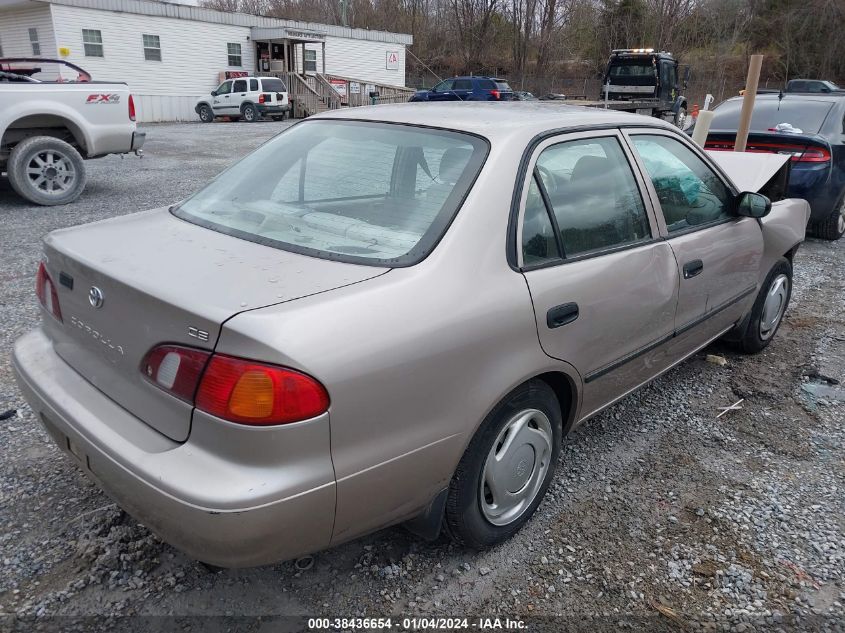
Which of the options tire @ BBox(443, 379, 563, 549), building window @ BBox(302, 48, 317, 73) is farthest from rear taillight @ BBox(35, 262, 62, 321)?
building window @ BBox(302, 48, 317, 73)

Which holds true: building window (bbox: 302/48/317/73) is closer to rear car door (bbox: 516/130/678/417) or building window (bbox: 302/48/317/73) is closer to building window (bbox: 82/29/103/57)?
building window (bbox: 82/29/103/57)

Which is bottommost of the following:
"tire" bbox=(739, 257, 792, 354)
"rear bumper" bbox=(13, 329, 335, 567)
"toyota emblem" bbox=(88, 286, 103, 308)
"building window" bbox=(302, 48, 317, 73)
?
"tire" bbox=(739, 257, 792, 354)

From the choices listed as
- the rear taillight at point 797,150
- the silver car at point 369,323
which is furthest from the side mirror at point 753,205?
the rear taillight at point 797,150

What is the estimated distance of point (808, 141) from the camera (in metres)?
7.27

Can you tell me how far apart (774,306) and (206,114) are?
25.6m

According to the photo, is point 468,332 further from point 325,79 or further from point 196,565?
point 325,79

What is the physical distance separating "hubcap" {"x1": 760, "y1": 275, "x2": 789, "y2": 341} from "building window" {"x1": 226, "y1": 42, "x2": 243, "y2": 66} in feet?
92.7

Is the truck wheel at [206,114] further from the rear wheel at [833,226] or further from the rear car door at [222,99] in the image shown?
the rear wheel at [833,226]

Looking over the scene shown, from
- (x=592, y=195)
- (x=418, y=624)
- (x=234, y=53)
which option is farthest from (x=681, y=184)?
(x=234, y=53)

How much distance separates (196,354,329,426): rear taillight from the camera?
181cm

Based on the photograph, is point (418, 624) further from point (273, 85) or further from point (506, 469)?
point (273, 85)

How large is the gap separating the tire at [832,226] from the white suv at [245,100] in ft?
72.3

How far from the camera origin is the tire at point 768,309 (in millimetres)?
4402

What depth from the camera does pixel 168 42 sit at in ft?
85.6
